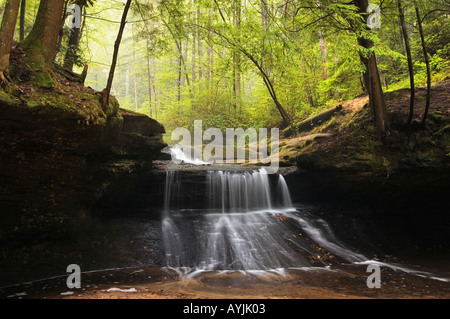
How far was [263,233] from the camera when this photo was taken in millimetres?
8461

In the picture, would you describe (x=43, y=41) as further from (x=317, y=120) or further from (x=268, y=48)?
(x=317, y=120)

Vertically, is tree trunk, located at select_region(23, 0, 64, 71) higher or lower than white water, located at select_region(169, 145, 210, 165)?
higher

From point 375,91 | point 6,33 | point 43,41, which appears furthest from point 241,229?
point 6,33

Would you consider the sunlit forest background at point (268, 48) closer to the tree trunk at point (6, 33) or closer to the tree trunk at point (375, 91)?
the tree trunk at point (375, 91)

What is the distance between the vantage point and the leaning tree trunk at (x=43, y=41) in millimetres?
5410

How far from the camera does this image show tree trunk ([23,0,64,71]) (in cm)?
557

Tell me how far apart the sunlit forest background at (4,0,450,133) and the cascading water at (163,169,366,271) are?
428 cm

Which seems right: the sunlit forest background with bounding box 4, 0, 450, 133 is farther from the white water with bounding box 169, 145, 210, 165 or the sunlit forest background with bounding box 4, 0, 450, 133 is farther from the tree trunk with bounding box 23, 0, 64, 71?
the white water with bounding box 169, 145, 210, 165

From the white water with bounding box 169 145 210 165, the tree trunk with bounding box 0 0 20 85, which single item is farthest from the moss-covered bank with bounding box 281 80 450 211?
the tree trunk with bounding box 0 0 20 85

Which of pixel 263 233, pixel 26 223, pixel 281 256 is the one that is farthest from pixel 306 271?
pixel 26 223

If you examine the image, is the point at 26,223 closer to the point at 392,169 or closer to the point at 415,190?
the point at 392,169

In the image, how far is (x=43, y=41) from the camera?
5793 mm

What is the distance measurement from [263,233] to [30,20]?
13091 mm

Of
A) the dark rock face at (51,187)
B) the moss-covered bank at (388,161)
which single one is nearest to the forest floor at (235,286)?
the dark rock face at (51,187)
